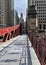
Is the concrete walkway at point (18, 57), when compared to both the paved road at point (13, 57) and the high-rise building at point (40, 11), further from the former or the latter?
the high-rise building at point (40, 11)

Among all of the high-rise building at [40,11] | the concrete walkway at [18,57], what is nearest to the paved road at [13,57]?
the concrete walkway at [18,57]

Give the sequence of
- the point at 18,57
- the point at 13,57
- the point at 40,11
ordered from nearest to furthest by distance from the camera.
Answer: the point at 13,57 < the point at 18,57 < the point at 40,11

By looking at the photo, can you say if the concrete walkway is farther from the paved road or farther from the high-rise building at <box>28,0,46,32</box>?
the high-rise building at <box>28,0,46,32</box>

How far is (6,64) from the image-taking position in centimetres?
1719

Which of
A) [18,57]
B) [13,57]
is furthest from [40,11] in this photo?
[13,57]

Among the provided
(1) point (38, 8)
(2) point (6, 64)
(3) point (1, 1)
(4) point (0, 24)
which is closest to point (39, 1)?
(1) point (38, 8)

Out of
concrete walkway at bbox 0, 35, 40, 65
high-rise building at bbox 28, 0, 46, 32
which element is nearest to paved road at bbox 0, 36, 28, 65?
concrete walkway at bbox 0, 35, 40, 65

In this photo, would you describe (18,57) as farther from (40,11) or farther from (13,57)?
(40,11)

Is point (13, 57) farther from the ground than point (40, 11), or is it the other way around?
point (40, 11)

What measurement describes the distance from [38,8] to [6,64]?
180942 millimetres

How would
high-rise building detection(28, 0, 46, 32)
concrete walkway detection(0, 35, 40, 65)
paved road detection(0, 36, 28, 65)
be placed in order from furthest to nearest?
high-rise building detection(28, 0, 46, 32) → paved road detection(0, 36, 28, 65) → concrete walkway detection(0, 35, 40, 65)

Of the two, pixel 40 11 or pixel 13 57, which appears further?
pixel 40 11

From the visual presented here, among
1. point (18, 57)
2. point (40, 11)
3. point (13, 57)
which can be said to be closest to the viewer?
point (13, 57)

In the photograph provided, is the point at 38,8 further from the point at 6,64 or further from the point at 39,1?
the point at 6,64
